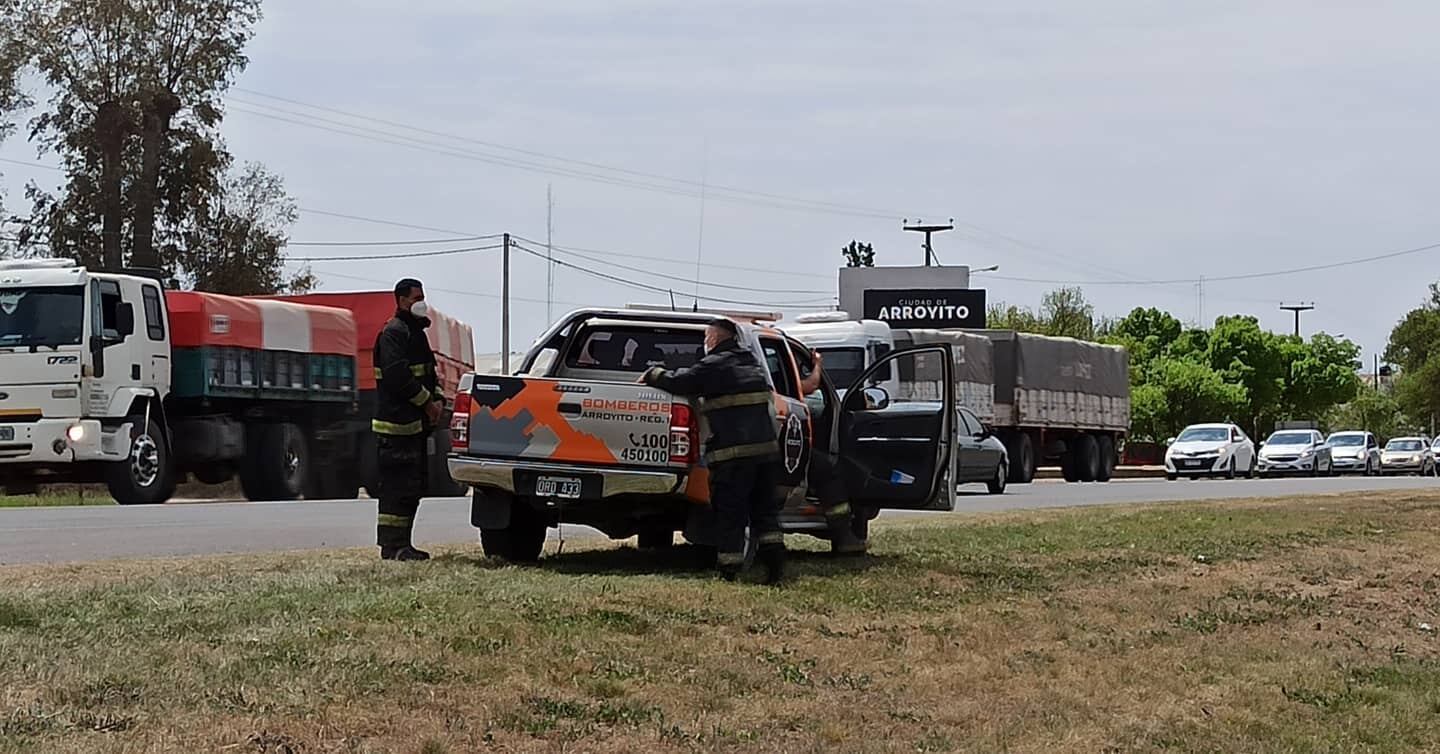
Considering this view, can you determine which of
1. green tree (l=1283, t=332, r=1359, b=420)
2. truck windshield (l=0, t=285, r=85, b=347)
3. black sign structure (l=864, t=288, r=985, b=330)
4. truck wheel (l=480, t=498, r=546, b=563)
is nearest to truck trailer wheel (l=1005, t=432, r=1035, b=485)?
truck windshield (l=0, t=285, r=85, b=347)

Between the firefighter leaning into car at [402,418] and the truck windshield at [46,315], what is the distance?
1058 centimetres

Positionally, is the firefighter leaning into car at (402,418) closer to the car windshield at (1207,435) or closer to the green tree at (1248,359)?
the car windshield at (1207,435)

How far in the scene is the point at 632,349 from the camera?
13016 mm

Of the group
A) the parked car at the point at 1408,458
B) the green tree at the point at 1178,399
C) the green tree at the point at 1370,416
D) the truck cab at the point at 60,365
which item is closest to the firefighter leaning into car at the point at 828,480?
the truck cab at the point at 60,365

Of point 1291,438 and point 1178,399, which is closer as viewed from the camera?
point 1291,438

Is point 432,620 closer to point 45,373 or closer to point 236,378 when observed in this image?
point 45,373

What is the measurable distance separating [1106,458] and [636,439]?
36455mm

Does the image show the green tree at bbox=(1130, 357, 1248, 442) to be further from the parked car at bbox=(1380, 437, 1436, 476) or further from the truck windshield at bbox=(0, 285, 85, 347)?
the truck windshield at bbox=(0, 285, 85, 347)

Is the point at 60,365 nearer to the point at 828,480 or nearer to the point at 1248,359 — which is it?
the point at 828,480

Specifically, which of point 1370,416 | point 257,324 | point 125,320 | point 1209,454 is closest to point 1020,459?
point 1209,454

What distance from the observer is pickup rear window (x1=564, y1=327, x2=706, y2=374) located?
1284 cm

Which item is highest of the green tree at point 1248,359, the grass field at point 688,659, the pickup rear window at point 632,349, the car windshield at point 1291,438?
the green tree at point 1248,359

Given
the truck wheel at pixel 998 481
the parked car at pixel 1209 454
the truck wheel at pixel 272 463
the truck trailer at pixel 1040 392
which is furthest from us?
the parked car at pixel 1209 454

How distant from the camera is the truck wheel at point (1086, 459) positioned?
45.0m
